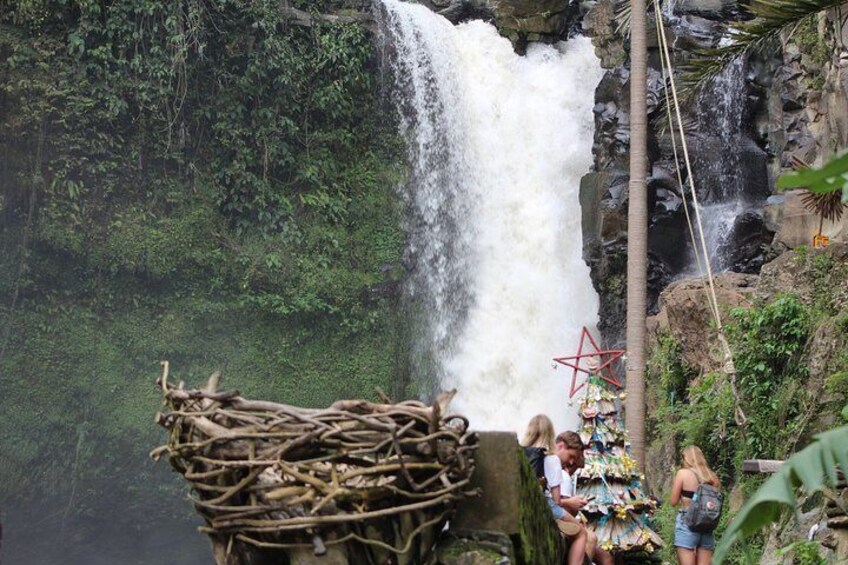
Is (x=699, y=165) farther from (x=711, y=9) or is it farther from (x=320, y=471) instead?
(x=320, y=471)

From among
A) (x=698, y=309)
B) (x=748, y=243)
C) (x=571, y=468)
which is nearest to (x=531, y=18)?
(x=748, y=243)

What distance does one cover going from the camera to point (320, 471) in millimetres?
2914

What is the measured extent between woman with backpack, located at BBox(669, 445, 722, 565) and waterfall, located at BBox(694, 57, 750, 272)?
1157cm

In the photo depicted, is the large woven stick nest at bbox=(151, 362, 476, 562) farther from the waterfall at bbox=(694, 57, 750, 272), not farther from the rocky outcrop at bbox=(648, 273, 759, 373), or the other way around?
the waterfall at bbox=(694, 57, 750, 272)

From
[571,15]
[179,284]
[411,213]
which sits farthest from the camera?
[571,15]

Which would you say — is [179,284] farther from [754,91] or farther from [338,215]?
[754,91]

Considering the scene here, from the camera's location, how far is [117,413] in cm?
1977

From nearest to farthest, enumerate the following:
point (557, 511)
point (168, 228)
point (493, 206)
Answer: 1. point (557, 511)
2. point (168, 228)
3. point (493, 206)

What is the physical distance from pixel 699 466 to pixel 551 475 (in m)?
1.82

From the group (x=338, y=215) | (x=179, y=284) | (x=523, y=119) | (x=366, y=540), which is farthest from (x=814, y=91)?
(x=366, y=540)

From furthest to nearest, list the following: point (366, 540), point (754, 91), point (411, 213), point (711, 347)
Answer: point (411, 213) < point (754, 91) < point (711, 347) < point (366, 540)

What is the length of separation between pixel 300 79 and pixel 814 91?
10271 millimetres

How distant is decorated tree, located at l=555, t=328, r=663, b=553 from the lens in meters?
7.62

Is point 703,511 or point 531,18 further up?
point 531,18
